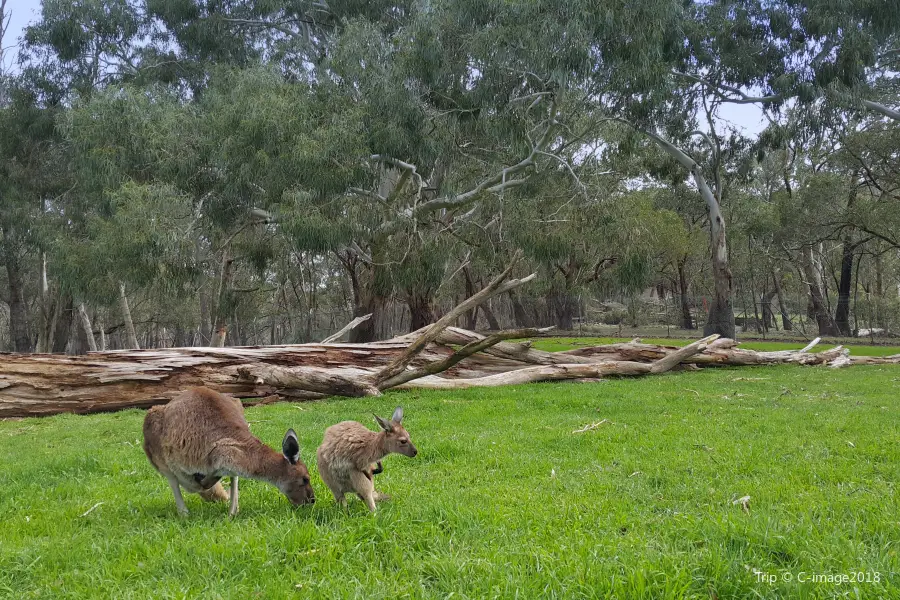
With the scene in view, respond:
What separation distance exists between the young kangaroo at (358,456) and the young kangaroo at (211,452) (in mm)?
208

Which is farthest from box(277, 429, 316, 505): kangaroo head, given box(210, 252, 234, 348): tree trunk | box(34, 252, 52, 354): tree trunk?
box(34, 252, 52, 354): tree trunk

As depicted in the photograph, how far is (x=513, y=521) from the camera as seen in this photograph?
3551 millimetres

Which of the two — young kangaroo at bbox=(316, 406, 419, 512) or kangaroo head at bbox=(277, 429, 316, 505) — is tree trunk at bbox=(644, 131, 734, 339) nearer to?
young kangaroo at bbox=(316, 406, 419, 512)

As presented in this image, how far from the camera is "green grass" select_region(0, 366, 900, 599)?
2746mm

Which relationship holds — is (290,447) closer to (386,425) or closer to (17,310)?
(386,425)

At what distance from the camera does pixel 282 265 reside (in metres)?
23.5

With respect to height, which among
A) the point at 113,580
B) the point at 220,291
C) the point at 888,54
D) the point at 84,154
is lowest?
the point at 113,580

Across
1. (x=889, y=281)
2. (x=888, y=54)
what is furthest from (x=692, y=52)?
(x=889, y=281)

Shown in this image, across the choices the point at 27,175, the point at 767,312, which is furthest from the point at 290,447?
the point at 767,312

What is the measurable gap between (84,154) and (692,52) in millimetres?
18489

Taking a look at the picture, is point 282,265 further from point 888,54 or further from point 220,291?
point 888,54

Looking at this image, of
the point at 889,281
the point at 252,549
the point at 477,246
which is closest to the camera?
the point at 252,549

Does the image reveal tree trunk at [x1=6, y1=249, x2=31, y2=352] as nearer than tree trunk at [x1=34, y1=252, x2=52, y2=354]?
Yes

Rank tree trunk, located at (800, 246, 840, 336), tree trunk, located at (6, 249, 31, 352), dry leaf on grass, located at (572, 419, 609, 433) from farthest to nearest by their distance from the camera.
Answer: tree trunk, located at (800, 246, 840, 336) < tree trunk, located at (6, 249, 31, 352) < dry leaf on grass, located at (572, 419, 609, 433)
